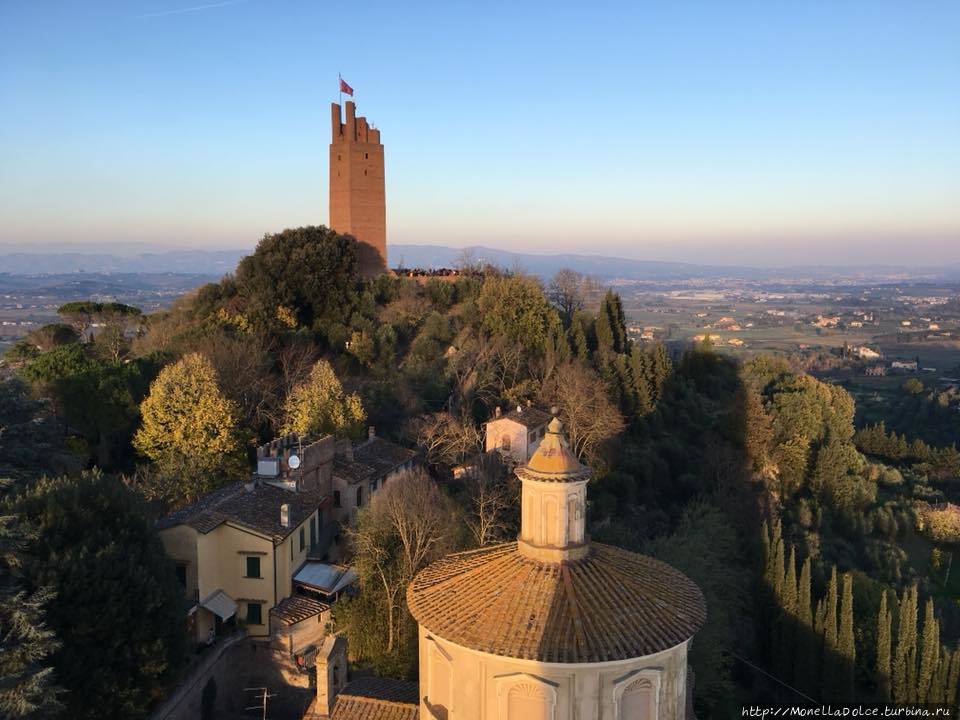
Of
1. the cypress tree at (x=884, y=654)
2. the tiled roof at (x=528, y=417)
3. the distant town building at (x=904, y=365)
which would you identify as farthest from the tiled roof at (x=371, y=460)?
the distant town building at (x=904, y=365)

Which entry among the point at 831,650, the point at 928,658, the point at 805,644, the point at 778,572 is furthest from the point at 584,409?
the point at 928,658

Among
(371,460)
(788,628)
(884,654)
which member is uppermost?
(371,460)

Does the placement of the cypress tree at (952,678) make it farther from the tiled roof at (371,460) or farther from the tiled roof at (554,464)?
the tiled roof at (554,464)

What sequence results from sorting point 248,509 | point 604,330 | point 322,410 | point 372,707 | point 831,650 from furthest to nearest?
point 604,330 < point 322,410 < point 831,650 < point 248,509 < point 372,707

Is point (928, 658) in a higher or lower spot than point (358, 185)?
lower

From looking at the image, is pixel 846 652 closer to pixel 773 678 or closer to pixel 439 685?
pixel 773 678

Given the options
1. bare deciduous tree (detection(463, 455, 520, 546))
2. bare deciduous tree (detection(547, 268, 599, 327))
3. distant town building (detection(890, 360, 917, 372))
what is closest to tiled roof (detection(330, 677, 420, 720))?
bare deciduous tree (detection(463, 455, 520, 546))
